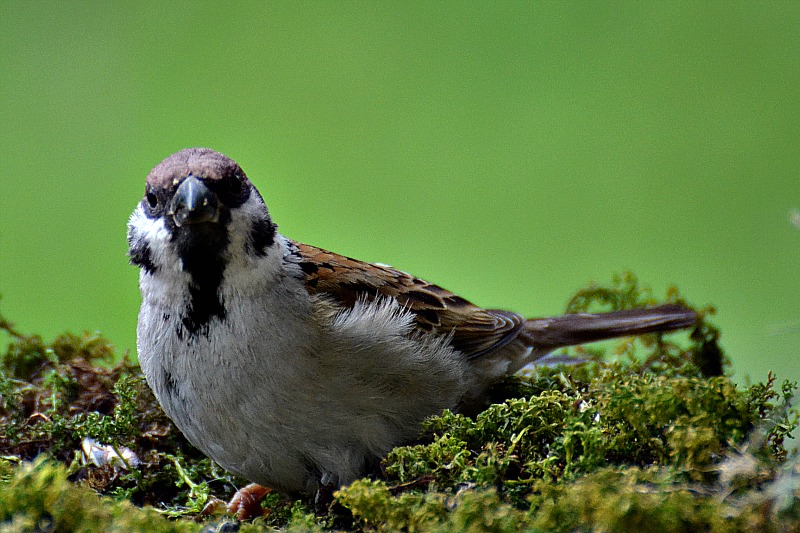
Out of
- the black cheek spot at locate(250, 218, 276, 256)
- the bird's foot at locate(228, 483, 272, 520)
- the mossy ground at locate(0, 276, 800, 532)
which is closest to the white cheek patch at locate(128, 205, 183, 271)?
the black cheek spot at locate(250, 218, 276, 256)

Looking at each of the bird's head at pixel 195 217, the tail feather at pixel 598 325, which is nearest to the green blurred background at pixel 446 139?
the tail feather at pixel 598 325

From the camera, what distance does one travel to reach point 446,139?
8250mm

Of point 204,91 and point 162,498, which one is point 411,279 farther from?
point 204,91

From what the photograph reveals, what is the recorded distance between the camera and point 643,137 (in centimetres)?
803

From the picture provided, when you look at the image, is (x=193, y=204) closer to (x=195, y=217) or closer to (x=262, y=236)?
(x=195, y=217)

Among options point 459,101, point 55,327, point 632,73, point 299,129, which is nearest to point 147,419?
point 55,327

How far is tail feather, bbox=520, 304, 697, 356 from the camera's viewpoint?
4.20 m

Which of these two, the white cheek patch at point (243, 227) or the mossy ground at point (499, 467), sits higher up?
the white cheek patch at point (243, 227)

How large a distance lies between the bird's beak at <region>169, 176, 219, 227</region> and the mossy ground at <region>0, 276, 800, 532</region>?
0.81m

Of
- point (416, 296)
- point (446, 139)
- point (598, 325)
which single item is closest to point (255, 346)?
point (416, 296)

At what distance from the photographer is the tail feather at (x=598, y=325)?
4.20m

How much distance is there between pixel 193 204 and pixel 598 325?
84.9 inches

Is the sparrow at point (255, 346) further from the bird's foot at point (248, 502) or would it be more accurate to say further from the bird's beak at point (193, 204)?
the bird's foot at point (248, 502)

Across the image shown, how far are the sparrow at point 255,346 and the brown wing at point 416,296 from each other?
3cm
